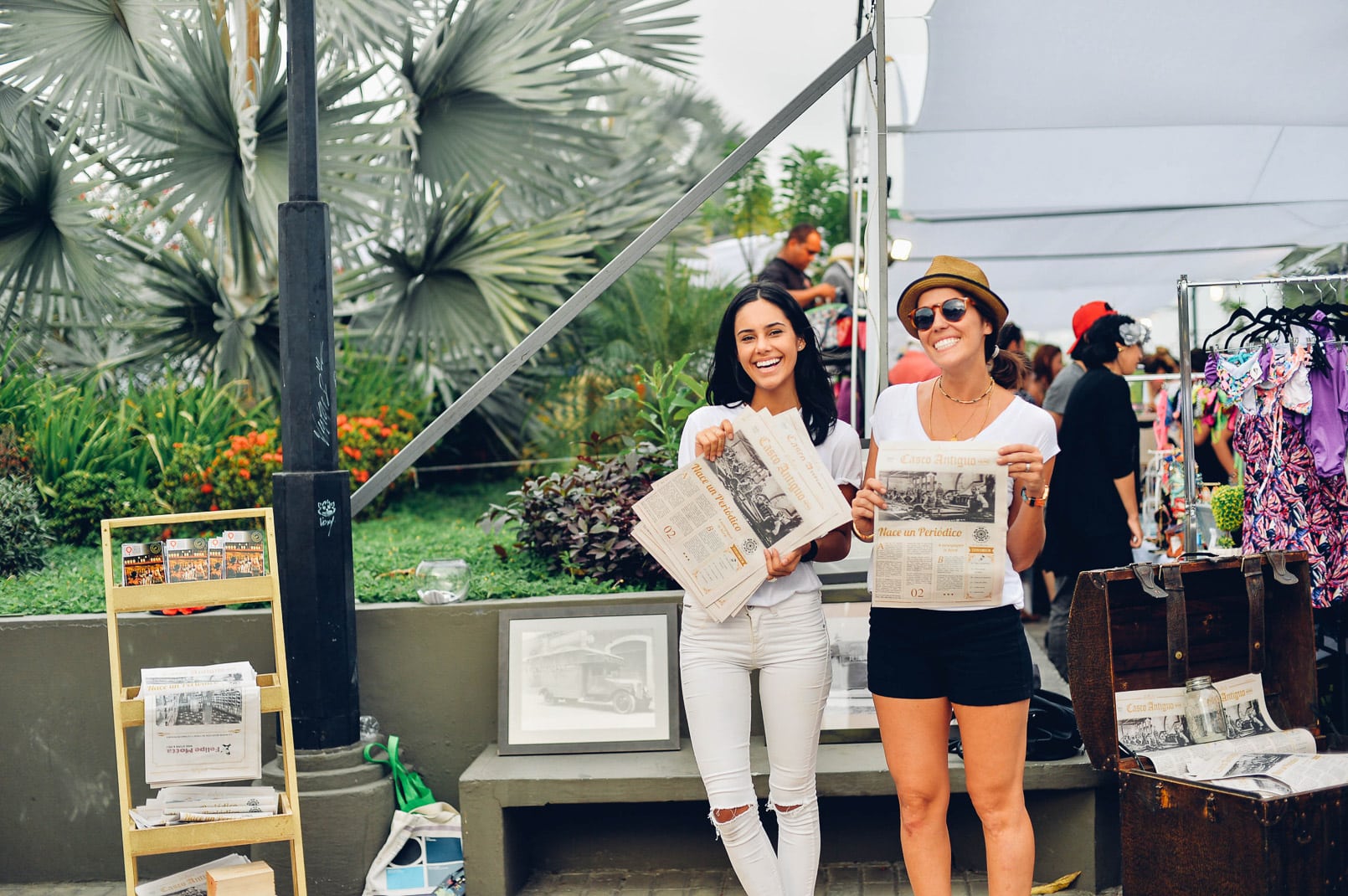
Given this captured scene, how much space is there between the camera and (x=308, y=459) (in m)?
3.98

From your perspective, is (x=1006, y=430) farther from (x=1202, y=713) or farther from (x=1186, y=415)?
(x=1186, y=415)

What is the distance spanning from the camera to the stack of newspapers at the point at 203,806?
351 centimetres

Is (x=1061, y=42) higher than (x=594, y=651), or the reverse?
(x=1061, y=42)

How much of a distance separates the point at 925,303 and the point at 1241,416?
2064 millimetres

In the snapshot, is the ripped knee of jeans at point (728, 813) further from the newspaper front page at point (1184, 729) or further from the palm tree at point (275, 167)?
the palm tree at point (275, 167)

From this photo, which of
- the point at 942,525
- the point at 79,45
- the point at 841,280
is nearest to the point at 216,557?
the point at 942,525

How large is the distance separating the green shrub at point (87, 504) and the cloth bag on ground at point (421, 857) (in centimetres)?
289

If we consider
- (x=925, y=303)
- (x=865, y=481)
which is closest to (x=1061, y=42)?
(x=925, y=303)

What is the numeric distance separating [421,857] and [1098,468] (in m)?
3.11

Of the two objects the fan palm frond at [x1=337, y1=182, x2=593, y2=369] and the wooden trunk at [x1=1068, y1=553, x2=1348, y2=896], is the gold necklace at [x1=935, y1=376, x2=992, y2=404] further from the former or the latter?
the fan palm frond at [x1=337, y1=182, x2=593, y2=369]

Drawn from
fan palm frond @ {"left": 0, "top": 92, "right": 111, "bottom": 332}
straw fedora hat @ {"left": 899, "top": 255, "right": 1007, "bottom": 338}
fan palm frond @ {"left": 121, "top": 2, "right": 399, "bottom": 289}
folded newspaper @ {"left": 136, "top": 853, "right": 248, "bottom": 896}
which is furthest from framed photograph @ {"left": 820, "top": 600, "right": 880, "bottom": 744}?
fan palm frond @ {"left": 0, "top": 92, "right": 111, "bottom": 332}

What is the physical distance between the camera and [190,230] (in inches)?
295

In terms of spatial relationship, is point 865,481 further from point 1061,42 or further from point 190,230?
point 190,230

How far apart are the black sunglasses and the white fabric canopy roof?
95.0 inches
